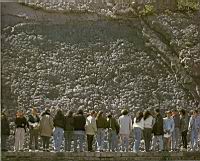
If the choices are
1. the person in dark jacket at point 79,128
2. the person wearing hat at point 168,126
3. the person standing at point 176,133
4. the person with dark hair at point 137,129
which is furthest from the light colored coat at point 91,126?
the person standing at point 176,133

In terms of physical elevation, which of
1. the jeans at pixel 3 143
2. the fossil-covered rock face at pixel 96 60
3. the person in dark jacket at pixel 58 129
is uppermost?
the fossil-covered rock face at pixel 96 60

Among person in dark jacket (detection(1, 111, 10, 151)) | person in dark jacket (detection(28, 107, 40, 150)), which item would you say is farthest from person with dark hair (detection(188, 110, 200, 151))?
person in dark jacket (detection(1, 111, 10, 151))

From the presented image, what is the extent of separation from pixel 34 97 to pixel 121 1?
6304 mm

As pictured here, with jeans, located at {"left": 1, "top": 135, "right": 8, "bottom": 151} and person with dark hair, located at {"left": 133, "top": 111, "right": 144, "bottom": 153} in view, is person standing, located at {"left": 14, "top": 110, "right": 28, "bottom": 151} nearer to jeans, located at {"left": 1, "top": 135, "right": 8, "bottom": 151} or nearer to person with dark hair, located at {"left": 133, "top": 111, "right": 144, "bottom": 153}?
jeans, located at {"left": 1, "top": 135, "right": 8, "bottom": 151}

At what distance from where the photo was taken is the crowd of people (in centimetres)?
1941

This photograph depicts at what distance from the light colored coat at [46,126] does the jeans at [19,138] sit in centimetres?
58

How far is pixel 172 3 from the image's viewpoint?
26.5m

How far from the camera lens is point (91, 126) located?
64.0 ft

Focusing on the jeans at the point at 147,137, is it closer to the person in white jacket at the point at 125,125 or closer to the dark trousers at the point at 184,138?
the person in white jacket at the point at 125,125

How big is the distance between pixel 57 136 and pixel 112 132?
5.77ft

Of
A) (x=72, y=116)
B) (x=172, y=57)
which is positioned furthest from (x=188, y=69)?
(x=72, y=116)

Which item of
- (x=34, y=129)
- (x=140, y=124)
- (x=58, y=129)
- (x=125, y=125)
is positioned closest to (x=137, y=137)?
(x=140, y=124)

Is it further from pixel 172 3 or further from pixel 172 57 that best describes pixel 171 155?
pixel 172 3

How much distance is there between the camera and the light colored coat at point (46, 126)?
19375mm
